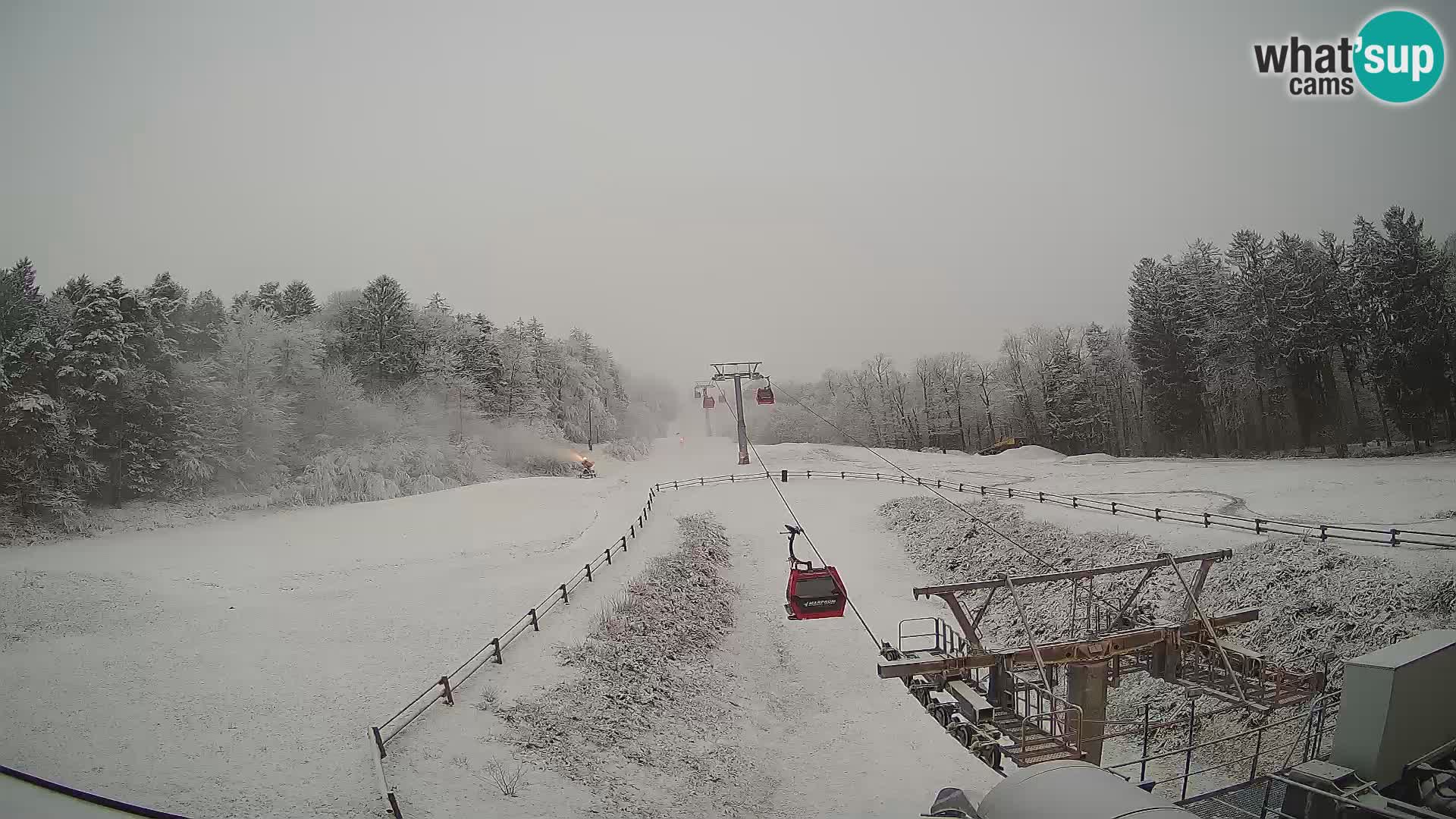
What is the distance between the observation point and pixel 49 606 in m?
10.5

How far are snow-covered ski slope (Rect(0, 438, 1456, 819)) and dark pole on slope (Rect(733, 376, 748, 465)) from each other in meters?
7.64

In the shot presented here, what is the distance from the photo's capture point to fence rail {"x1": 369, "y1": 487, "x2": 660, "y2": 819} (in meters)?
8.32

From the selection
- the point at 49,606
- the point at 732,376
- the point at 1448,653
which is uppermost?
the point at 732,376

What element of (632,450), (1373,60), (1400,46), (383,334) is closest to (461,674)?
(1373,60)

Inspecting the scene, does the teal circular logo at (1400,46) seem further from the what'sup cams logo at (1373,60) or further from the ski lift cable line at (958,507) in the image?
the ski lift cable line at (958,507)

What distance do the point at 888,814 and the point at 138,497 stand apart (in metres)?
16.3

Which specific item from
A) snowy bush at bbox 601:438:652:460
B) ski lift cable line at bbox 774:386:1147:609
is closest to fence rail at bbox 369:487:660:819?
ski lift cable line at bbox 774:386:1147:609

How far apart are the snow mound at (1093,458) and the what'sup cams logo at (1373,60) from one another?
13.4 m

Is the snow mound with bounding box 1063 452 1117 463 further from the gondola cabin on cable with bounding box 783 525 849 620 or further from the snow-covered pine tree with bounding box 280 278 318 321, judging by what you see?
the snow-covered pine tree with bounding box 280 278 318 321

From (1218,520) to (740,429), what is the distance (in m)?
21.6

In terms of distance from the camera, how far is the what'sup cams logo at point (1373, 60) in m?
11.7

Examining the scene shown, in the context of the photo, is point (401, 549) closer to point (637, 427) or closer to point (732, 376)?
point (732, 376)

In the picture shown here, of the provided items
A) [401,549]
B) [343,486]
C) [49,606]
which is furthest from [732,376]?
[49,606]

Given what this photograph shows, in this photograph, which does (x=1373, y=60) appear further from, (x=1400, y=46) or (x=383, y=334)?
(x=383, y=334)
